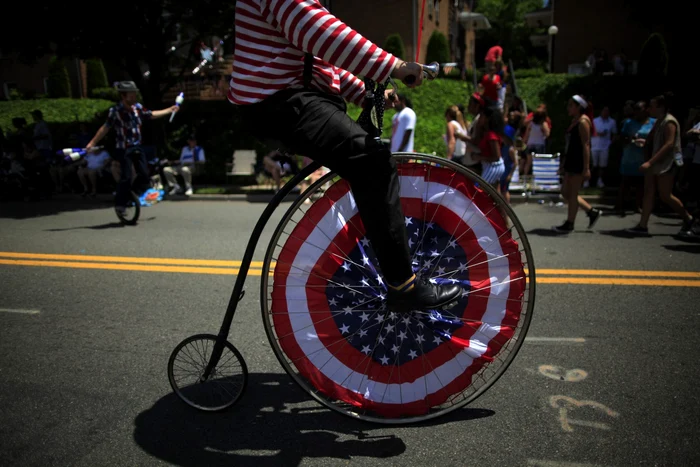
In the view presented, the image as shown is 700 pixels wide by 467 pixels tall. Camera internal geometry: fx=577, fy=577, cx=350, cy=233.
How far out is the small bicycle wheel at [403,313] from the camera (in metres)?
3.08

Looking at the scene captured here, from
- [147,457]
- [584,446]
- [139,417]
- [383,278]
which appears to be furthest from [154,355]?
[584,446]

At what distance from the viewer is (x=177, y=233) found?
9148 mm

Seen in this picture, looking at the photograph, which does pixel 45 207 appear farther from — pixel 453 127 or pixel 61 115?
pixel 61 115

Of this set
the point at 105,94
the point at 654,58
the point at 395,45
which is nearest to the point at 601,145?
the point at 654,58

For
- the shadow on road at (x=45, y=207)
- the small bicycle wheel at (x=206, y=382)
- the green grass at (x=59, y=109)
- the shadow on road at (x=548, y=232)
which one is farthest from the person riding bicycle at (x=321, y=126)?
the green grass at (x=59, y=109)

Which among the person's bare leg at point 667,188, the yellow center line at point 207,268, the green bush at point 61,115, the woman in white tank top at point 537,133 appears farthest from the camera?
the green bush at point 61,115

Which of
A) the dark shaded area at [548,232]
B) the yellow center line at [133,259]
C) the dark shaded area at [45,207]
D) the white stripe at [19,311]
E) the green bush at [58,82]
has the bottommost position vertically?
the dark shaded area at [45,207]

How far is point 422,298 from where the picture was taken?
291 centimetres

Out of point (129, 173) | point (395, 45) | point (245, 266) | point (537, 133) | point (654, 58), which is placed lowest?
point (129, 173)

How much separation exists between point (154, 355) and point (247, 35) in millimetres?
2506

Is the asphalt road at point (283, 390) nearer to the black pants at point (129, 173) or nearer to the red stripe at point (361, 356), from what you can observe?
the red stripe at point (361, 356)

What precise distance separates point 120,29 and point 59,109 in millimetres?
14392

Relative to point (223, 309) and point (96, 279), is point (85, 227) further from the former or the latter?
point (223, 309)

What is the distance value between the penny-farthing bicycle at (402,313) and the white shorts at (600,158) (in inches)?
506
